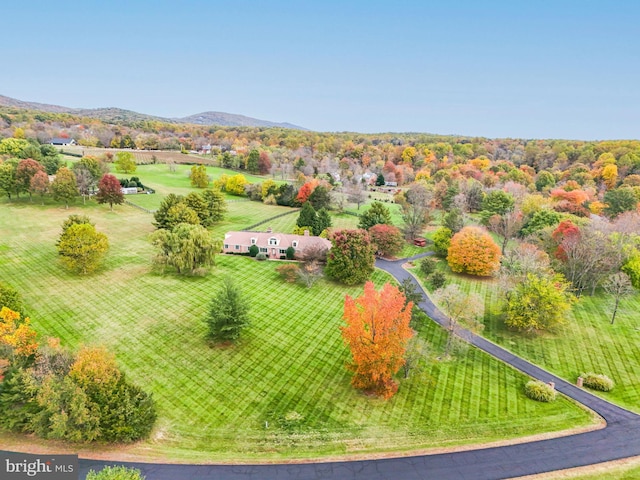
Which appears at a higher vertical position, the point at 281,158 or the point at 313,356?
the point at 281,158

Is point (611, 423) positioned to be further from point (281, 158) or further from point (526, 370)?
point (281, 158)

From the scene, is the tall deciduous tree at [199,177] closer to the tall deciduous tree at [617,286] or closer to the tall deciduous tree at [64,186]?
the tall deciduous tree at [64,186]

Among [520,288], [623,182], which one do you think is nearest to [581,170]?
[623,182]

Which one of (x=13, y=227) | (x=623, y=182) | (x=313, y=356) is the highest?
(x=623, y=182)

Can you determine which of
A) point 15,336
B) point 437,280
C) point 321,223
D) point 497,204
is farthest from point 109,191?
point 497,204

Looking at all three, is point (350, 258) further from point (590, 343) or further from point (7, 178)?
point (7, 178)

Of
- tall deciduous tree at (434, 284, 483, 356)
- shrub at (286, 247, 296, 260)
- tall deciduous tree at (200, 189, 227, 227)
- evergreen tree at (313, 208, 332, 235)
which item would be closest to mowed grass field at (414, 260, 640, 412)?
tall deciduous tree at (434, 284, 483, 356)
